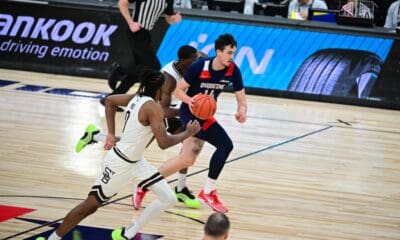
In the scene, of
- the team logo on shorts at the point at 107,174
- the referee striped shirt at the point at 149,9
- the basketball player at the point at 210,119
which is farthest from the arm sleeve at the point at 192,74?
the referee striped shirt at the point at 149,9

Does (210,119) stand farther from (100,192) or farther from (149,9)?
(149,9)

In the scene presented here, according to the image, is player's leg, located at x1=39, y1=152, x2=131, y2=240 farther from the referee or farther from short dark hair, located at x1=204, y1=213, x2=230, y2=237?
the referee

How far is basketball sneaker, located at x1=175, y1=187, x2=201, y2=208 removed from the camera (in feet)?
30.8

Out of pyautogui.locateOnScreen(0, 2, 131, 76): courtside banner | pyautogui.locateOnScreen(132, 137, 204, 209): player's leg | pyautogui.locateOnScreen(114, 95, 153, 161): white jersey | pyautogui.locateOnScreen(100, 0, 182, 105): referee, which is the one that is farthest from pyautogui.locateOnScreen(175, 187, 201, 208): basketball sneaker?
pyautogui.locateOnScreen(0, 2, 131, 76): courtside banner

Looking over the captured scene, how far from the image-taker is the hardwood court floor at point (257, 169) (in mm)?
8852

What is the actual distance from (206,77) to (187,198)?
1.28 meters

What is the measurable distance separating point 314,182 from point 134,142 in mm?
3895

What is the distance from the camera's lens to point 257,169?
1145 centimetres

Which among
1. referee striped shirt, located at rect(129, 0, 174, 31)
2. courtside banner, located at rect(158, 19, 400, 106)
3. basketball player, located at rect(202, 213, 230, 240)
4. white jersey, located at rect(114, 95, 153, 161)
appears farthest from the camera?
courtside banner, located at rect(158, 19, 400, 106)

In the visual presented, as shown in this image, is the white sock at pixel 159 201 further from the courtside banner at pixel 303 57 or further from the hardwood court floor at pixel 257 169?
the courtside banner at pixel 303 57

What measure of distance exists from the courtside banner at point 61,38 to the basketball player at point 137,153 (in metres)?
10.1

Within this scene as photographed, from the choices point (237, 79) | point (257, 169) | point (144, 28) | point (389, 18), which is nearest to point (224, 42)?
point (237, 79)

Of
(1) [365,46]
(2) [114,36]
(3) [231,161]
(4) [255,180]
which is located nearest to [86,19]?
(2) [114,36]

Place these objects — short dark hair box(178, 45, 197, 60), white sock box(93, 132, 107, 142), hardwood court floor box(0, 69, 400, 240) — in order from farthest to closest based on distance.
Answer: white sock box(93, 132, 107, 142), short dark hair box(178, 45, 197, 60), hardwood court floor box(0, 69, 400, 240)
